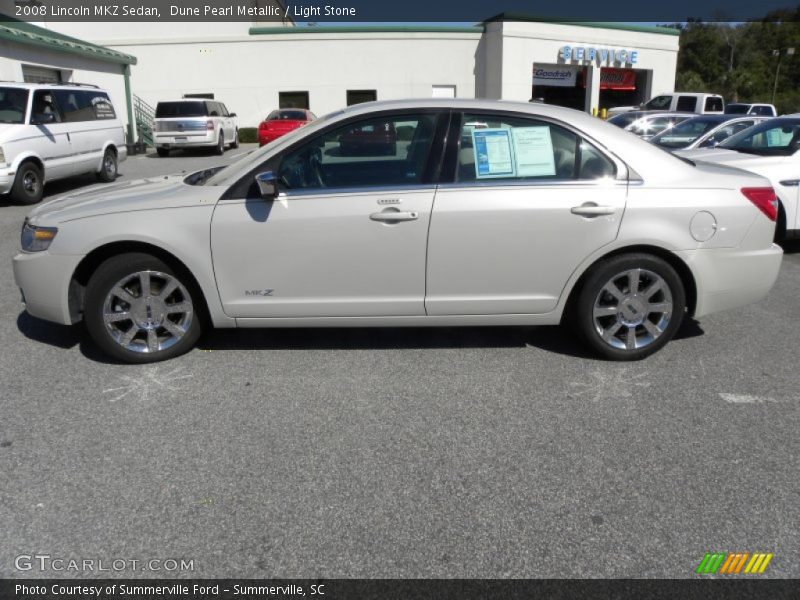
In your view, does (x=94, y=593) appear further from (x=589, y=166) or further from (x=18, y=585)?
(x=589, y=166)

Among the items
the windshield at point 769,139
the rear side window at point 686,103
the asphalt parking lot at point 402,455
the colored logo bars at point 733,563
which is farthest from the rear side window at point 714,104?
the colored logo bars at point 733,563

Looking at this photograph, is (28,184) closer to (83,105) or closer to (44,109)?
(44,109)

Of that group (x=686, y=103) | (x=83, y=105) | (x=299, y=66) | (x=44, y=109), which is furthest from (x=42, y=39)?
(x=686, y=103)

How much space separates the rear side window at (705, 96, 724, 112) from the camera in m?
25.5

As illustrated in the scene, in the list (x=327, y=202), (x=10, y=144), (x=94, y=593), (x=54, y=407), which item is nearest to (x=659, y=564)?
(x=94, y=593)

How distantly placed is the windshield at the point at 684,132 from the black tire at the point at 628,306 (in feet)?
32.5

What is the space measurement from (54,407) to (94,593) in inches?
68.9

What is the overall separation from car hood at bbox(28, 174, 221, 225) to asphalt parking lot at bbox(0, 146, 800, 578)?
0.98 m

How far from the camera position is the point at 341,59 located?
32656 millimetres

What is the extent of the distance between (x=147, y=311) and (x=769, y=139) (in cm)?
797

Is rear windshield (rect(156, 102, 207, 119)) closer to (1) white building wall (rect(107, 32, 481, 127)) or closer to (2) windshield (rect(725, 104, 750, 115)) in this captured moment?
(1) white building wall (rect(107, 32, 481, 127))

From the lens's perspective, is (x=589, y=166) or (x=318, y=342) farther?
(x=318, y=342)

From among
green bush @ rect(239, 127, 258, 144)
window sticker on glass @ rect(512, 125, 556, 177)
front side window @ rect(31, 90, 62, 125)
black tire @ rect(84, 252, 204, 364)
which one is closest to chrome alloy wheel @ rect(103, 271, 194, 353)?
black tire @ rect(84, 252, 204, 364)

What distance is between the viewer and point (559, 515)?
9.57ft
